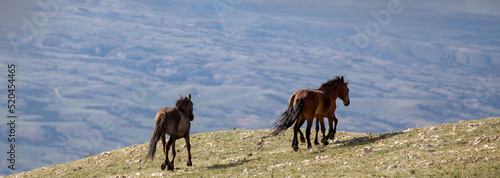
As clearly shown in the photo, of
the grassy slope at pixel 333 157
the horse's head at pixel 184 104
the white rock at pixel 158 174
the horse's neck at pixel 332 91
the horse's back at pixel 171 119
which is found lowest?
the white rock at pixel 158 174

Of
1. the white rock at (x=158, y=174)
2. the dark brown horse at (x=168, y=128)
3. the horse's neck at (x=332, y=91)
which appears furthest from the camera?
the horse's neck at (x=332, y=91)

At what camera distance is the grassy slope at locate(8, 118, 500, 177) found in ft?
55.1

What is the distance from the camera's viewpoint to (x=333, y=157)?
2089 cm

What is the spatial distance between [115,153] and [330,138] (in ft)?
39.8

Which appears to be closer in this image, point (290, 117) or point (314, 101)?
point (290, 117)

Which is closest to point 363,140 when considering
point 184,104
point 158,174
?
point 184,104

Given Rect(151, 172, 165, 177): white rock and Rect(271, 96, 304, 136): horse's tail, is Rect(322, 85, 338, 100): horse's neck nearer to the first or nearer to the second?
Rect(271, 96, 304, 136): horse's tail

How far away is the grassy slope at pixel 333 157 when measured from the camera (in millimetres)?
16797

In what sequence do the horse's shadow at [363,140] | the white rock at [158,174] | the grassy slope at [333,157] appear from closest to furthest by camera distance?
the grassy slope at [333,157]
the white rock at [158,174]
the horse's shadow at [363,140]

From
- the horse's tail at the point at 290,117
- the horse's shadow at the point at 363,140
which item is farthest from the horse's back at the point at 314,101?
the horse's shadow at the point at 363,140

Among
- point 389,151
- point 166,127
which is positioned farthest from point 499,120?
point 166,127

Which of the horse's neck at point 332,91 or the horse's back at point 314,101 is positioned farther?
the horse's neck at point 332,91

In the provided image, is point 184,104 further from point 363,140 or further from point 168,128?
point 363,140

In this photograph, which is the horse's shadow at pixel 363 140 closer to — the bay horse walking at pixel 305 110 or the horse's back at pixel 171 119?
the bay horse walking at pixel 305 110
